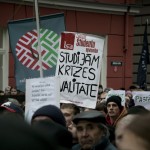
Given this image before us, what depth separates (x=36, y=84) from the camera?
235 inches

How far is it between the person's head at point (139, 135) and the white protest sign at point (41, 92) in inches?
152

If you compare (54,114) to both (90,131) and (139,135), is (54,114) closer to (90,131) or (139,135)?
(90,131)

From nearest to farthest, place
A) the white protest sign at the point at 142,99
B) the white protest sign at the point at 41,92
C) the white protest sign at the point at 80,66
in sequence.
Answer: the white protest sign at the point at 41,92 → the white protest sign at the point at 80,66 → the white protest sign at the point at 142,99

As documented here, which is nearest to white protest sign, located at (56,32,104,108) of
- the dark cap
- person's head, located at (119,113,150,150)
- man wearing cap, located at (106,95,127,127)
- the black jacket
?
man wearing cap, located at (106,95,127,127)

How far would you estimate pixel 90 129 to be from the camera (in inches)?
148

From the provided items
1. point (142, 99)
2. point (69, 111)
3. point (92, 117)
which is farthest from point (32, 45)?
point (92, 117)

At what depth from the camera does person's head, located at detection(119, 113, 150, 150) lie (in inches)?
68.4

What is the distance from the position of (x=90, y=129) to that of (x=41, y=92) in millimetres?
2121

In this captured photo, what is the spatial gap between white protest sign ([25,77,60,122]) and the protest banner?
123 centimetres

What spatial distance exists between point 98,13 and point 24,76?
9.15m

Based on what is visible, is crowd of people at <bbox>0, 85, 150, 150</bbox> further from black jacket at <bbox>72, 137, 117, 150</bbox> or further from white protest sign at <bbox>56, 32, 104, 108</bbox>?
white protest sign at <bbox>56, 32, 104, 108</bbox>

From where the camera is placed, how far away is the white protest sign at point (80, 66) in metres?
6.68

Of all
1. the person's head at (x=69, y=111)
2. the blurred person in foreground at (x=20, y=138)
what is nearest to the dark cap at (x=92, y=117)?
the person's head at (x=69, y=111)

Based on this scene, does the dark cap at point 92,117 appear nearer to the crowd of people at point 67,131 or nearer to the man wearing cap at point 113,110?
the crowd of people at point 67,131
